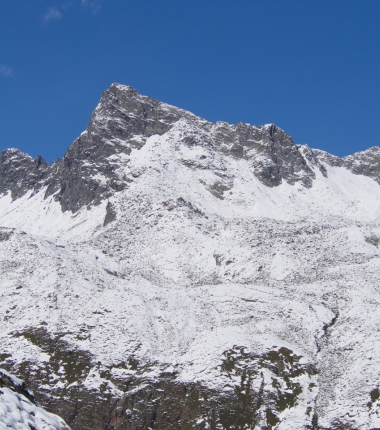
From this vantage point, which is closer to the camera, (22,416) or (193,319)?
(22,416)

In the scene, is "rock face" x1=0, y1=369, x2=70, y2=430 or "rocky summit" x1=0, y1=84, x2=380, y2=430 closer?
"rock face" x1=0, y1=369, x2=70, y2=430

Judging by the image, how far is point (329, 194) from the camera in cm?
18200

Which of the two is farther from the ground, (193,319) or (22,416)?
(193,319)

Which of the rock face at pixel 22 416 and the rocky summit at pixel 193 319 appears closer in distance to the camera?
the rock face at pixel 22 416

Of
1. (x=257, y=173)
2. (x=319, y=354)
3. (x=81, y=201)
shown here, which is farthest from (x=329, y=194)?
(x=319, y=354)

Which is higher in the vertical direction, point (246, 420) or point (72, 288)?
point (72, 288)

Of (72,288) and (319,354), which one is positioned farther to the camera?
(72,288)

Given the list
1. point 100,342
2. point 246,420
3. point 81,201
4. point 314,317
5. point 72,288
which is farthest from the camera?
point 81,201

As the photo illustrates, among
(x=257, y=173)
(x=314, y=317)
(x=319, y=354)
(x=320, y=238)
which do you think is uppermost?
(x=257, y=173)

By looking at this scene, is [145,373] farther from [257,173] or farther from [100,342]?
[257,173]

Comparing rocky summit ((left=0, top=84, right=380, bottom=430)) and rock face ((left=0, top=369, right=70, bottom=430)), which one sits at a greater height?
rocky summit ((left=0, top=84, right=380, bottom=430))

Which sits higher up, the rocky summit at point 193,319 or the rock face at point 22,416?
the rocky summit at point 193,319

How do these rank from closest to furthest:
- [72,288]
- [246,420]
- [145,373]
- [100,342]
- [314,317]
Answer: [246,420], [145,373], [100,342], [314,317], [72,288]

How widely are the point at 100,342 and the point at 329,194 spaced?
12249 centimetres
